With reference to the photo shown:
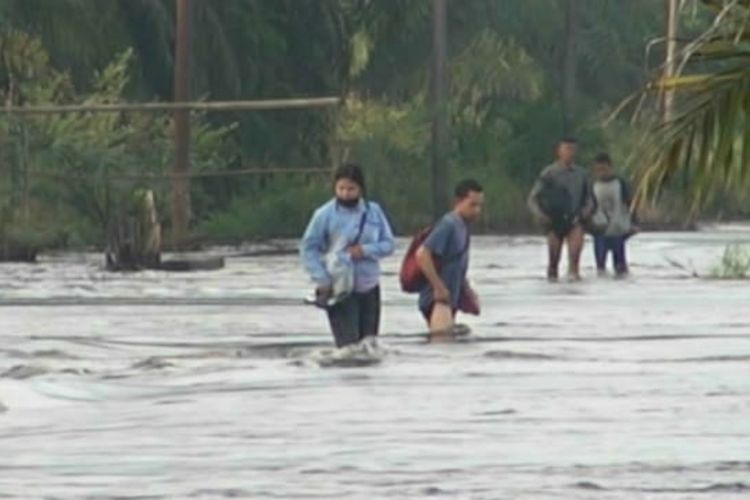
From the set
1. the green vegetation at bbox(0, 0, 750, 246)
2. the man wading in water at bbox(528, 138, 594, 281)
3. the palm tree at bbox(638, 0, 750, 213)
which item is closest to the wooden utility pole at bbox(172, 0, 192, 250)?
the green vegetation at bbox(0, 0, 750, 246)

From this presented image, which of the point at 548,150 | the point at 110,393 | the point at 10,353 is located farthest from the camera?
the point at 548,150

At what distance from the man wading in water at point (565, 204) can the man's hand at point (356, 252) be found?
13.9 m

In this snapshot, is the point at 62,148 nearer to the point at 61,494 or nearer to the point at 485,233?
the point at 485,233

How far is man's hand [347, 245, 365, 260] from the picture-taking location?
23.6m

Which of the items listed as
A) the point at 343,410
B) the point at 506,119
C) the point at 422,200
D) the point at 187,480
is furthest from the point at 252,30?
the point at 187,480

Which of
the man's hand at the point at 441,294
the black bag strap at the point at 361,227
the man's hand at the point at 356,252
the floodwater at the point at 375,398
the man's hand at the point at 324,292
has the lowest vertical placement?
the floodwater at the point at 375,398

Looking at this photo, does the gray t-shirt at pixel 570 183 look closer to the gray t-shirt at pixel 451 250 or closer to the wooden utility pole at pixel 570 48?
the gray t-shirt at pixel 451 250

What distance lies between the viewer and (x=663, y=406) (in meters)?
20.3

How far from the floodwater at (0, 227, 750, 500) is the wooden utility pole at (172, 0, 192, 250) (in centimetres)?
1133

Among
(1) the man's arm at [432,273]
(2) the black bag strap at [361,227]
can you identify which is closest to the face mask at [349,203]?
(2) the black bag strap at [361,227]

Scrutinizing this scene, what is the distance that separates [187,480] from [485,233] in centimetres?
4614

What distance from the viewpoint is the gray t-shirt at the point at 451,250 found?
25.4m

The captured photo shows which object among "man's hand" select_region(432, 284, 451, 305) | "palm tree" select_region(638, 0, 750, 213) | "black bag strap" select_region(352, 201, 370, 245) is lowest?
"man's hand" select_region(432, 284, 451, 305)

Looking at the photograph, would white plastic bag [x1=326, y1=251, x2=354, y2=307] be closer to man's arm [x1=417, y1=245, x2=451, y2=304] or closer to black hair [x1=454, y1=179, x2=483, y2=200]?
man's arm [x1=417, y1=245, x2=451, y2=304]
